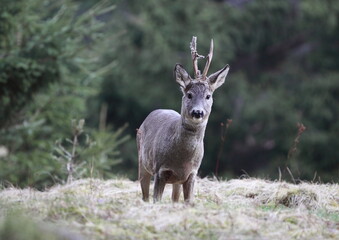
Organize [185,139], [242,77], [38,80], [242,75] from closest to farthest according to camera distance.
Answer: [185,139] < [38,80] < [242,77] < [242,75]

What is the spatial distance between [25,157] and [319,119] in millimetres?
14703

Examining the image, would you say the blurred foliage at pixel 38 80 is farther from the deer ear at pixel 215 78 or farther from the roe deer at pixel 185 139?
the deer ear at pixel 215 78

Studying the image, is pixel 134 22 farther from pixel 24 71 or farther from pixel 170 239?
pixel 170 239

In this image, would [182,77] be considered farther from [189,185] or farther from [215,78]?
[189,185]

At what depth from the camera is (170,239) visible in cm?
646

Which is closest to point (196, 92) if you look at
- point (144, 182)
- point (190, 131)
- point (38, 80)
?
point (190, 131)

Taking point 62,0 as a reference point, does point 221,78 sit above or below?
below

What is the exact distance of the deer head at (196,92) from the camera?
8016 millimetres

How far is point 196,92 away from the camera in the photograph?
26.9 feet

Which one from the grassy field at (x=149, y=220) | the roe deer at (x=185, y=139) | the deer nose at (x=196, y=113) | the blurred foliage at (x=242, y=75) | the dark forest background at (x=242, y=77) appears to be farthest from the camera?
the blurred foliage at (x=242, y=75)

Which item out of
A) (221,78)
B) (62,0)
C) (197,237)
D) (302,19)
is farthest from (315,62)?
(197,237)

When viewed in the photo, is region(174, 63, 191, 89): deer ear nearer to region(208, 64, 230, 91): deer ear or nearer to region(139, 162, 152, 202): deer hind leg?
region(208, 64, 230, 91): deer ear

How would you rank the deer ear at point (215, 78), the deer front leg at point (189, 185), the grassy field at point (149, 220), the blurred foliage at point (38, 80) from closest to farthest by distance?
the grassy field at point (149, 220) < the deer front leg at point (189, 185) < the deer ear at point (215, 78) < the blurred foliage at point (38, 80)

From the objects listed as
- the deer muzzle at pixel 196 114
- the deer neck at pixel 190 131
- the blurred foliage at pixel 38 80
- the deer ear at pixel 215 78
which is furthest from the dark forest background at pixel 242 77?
the deer muzzle at pixel 196 114
